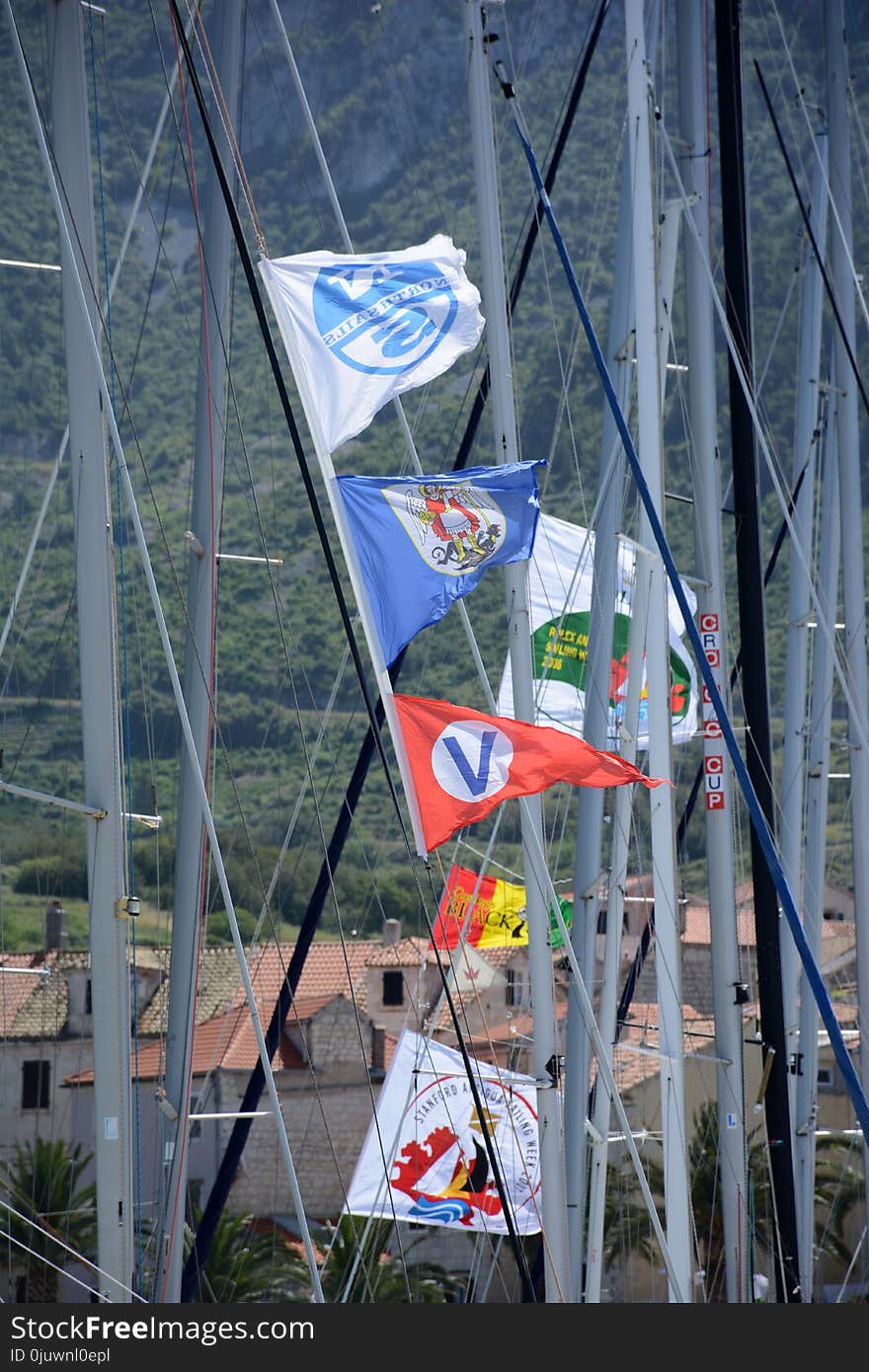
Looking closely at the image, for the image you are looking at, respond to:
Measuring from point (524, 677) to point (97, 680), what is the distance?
2.95 metres

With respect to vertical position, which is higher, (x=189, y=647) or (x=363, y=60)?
(x=363, y=60)

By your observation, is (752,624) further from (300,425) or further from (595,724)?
(300,425)

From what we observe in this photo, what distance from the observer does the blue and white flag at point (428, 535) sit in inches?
403

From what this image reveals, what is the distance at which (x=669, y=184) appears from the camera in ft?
54.4

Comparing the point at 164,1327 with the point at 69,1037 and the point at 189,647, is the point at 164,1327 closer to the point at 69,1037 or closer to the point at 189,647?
the point at 189,647

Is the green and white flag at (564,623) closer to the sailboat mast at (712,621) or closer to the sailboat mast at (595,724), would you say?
the sailboat mast at (595,724)

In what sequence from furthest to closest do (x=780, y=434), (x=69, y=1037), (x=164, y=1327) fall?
(x=780, y=434)
(x=69, y=1037)
(x=164, y=1327)

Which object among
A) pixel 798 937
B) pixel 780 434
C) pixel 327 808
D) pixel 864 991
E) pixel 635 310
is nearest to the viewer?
pixel 798 937

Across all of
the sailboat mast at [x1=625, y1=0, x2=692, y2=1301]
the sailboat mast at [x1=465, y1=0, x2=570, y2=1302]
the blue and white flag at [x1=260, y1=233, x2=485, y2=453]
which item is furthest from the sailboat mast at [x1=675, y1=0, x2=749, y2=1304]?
the blue and white flag at [x1=260, y1=233, x2=485, y2=453]

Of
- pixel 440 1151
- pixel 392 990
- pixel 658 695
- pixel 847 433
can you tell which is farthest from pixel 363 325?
pixel 392 990

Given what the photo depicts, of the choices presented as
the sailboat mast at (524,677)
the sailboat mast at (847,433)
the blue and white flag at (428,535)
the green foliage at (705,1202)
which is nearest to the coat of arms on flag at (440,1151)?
the sailboat mast at (847,433)

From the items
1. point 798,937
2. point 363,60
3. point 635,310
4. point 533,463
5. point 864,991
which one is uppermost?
point 363,60

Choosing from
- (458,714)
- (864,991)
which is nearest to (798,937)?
(458,714)

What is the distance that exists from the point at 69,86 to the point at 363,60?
13491 centimetres
